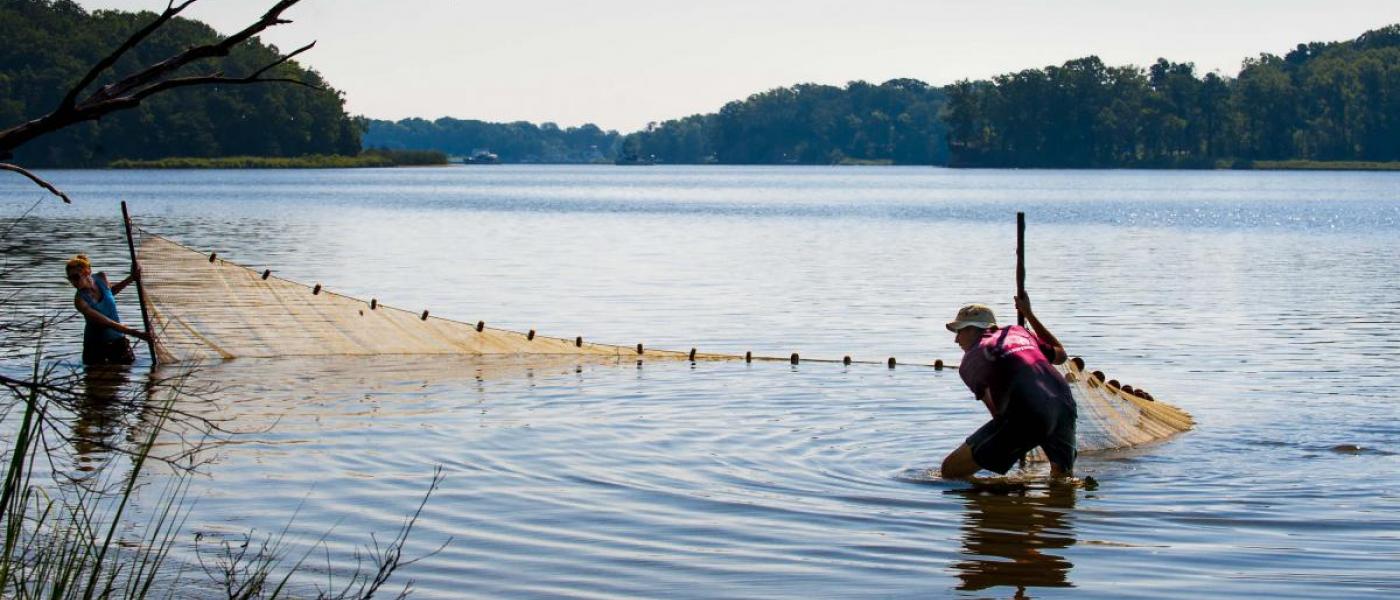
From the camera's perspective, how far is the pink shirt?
424 inches

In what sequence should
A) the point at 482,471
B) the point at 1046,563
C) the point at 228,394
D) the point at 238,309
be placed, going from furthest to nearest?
the point at 238,309 < the point at 228,394 < the point at 482,471 < the point at 1046,563

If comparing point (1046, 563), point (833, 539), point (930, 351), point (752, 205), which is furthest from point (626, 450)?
point (752, 205)

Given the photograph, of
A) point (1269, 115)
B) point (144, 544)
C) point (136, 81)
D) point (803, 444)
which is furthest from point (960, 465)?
point (1269, 115)

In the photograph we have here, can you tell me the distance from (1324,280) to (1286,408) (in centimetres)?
2037

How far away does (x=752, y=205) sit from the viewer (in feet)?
295

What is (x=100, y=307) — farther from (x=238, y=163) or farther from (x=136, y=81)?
(x=238, y=163)

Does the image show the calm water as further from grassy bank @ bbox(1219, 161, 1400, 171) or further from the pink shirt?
grassy bank @ bbox(1219, 161, 1400, 171)

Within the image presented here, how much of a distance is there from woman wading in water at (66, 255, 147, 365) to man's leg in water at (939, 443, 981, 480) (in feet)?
28.2

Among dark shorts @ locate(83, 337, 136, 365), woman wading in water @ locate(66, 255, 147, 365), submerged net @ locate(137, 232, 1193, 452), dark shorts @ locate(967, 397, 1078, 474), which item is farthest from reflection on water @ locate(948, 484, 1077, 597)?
dark shorts @ locate(83, 337, 136, 365)

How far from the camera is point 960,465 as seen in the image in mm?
11961

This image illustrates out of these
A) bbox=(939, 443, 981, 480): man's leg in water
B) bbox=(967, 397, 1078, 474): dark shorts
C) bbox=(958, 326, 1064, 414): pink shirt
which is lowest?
bbox=(939, 443, 981, 480): man's leg in water

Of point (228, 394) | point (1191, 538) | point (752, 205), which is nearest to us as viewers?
point (1191, 538)

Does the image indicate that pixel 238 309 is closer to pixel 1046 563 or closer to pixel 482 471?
pixel 482 471

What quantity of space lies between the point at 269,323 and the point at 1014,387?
34.5 ft
